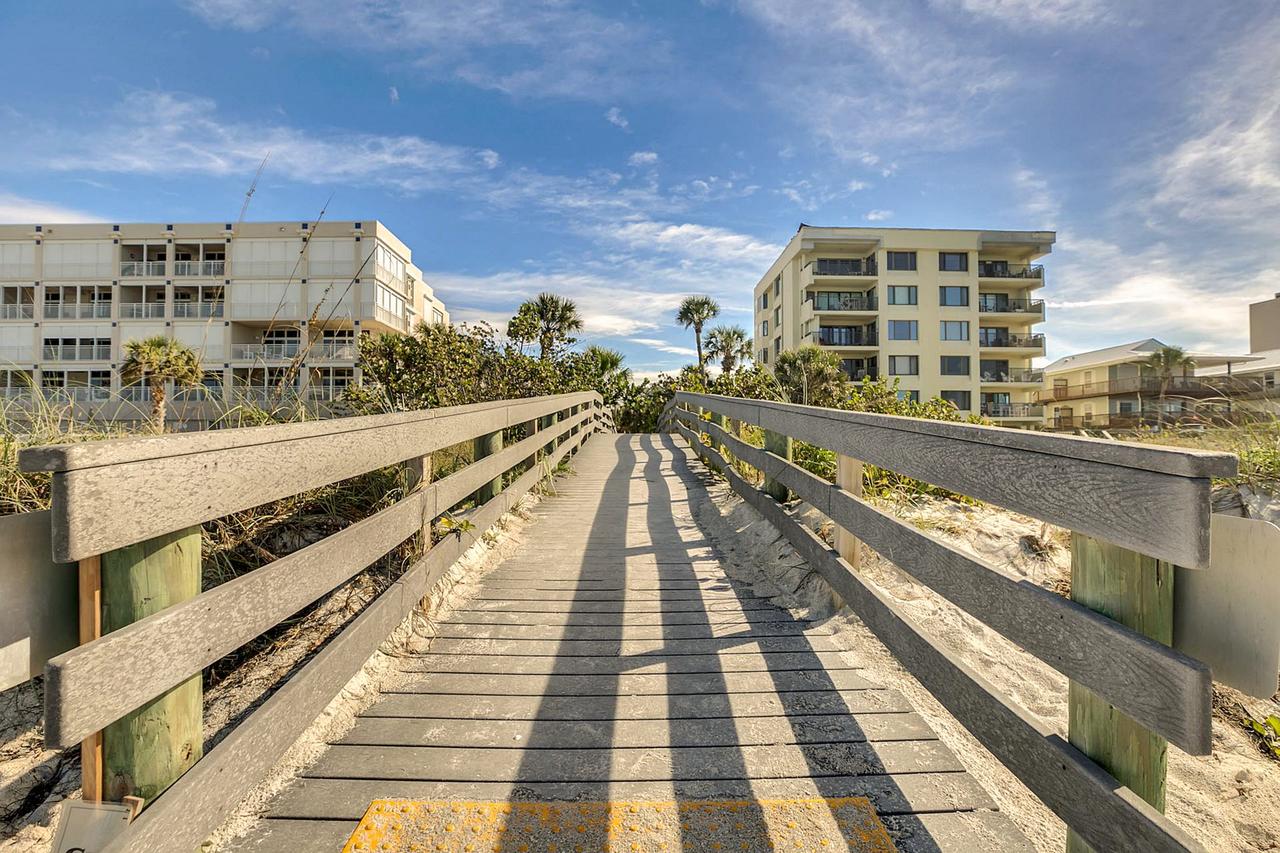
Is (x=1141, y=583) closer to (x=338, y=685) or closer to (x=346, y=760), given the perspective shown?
(x=338, y=685)

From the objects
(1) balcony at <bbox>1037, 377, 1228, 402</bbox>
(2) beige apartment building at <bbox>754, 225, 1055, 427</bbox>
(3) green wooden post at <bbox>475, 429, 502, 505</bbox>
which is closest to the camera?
(3) green wooden post at <bbox>475, 429, 502, 505</bbox>

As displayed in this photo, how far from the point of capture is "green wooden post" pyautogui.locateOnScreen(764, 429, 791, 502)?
4422 mm

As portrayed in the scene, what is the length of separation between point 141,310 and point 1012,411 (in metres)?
51.9

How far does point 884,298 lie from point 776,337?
9438mm

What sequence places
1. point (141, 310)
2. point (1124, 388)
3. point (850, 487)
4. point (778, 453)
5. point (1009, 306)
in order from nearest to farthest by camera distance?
point (850, 487), point (778, 453), point (141, 310), point (1009, 306), point (1124, 388)

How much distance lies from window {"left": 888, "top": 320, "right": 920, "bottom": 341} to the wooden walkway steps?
37.4 metres

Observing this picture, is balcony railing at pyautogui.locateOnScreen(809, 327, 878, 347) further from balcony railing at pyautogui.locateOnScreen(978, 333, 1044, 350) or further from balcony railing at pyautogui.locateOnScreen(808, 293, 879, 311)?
balcony railing at pyautogui.locateOnScreen(978, 333, 1044, 350)

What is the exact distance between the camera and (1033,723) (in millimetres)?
1522

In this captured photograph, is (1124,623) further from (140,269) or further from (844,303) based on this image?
(140,269)

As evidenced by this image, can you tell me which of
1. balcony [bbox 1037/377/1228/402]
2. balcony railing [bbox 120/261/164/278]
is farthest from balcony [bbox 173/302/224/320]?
balcony [bbox 1037/377/1228/402]

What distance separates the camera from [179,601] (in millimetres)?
1371

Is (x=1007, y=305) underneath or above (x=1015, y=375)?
above

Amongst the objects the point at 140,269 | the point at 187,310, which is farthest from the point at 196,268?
the point at 140,269

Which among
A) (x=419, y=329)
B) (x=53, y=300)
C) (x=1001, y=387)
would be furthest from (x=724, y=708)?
(x=53, y=300)
